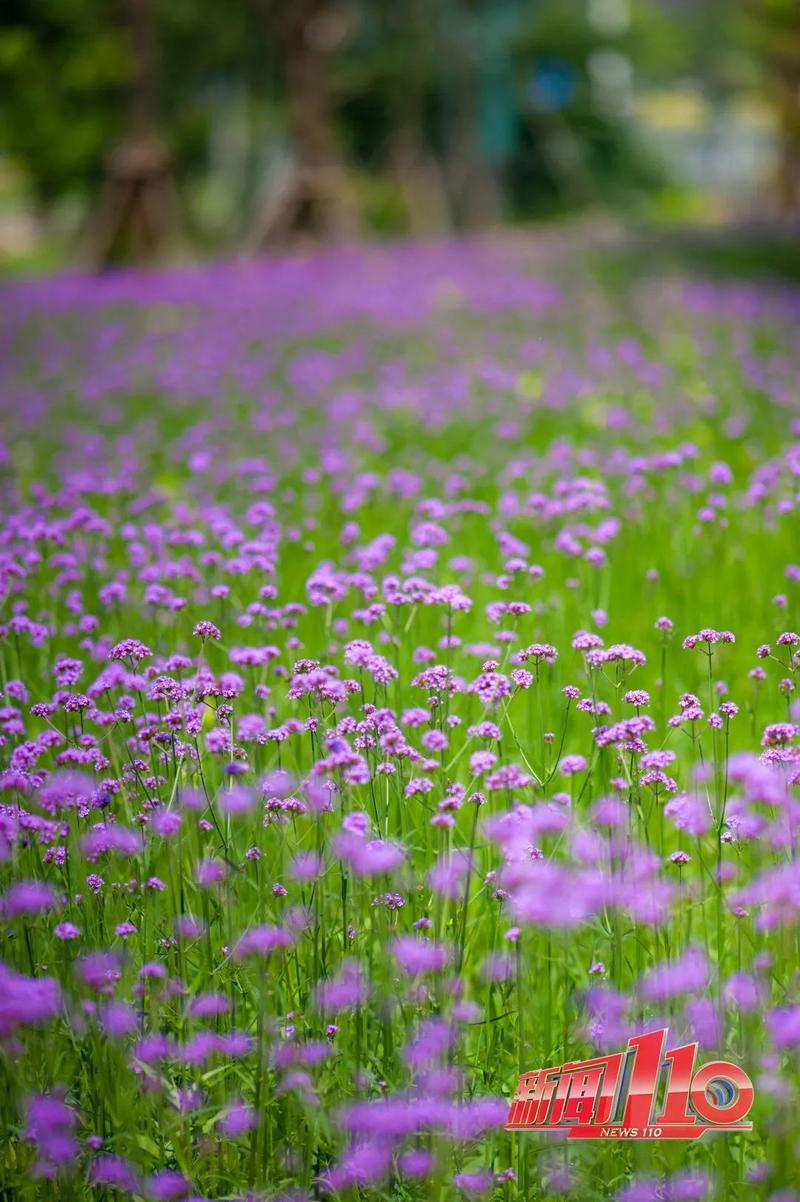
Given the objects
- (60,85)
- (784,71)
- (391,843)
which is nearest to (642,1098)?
(391,843)

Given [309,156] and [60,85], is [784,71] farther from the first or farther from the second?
[60,85]

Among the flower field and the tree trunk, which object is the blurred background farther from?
the flower field

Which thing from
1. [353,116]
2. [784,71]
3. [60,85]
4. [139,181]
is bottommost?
[353,116]

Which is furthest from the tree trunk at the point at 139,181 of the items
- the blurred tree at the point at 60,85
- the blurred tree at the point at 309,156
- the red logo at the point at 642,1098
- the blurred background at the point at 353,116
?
the red logo at the point at 642,1098

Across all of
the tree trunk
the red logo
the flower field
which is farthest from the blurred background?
the red logo

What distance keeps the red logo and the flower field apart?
5 centimetres

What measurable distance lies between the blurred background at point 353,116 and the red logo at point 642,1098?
1939 cm

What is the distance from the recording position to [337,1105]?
2.12m

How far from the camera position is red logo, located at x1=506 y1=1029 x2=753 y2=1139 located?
1.95 metres

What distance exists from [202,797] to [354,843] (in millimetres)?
699

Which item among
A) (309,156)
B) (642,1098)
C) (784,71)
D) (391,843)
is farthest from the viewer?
(784,71)

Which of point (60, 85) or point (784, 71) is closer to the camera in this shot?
point (60, 85)

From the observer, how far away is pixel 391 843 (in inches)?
91.6

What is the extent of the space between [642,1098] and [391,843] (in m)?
0.62
